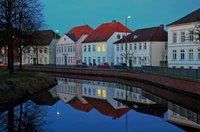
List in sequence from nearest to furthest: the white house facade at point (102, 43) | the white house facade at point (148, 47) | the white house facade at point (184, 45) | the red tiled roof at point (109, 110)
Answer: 1. the red tiled roof at point (109, 110)
2. the white house facade at point (184, 45)
3. the white house facade at point (148, 47)
4. the white house facade at point (102, 43)

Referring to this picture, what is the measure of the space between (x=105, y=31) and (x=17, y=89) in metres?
52.1

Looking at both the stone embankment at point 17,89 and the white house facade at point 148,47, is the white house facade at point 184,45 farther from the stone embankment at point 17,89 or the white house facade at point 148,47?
the stone embankment at point 17,89

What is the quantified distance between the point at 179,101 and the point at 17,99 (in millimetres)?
12305

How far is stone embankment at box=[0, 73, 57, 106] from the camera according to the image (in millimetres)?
22478

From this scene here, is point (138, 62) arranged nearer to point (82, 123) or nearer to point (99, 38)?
point (99, 38)

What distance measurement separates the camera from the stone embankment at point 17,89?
22478 millimetres

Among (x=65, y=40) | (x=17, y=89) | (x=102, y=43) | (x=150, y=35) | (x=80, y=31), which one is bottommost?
(x=17, y=89)

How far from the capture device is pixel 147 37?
61.4m

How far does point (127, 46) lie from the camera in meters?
66.2

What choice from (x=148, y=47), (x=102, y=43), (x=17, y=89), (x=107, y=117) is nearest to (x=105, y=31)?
(x=102, y=43)

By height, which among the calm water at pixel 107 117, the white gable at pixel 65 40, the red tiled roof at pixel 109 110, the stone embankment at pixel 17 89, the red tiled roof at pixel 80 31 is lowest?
the red tiled roof at pixel 109 110

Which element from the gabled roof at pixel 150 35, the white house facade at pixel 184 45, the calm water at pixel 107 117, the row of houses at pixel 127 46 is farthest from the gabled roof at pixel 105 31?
the calm water at pixel 107 117

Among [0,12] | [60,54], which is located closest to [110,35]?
[60,54]

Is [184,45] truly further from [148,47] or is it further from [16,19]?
[16,19]
